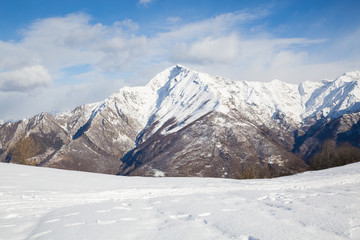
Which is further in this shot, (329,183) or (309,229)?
(329,183)

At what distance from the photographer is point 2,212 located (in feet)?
35.5

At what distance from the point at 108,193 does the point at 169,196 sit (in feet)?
13.0

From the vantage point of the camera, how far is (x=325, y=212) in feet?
32.3

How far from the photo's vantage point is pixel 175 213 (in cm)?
1036

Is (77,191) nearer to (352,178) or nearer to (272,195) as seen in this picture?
(272,195)

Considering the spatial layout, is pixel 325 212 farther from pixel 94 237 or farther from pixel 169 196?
pixel 94 237

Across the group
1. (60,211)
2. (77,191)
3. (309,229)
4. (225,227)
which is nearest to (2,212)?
(60,211)

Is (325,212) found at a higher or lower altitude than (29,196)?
lower

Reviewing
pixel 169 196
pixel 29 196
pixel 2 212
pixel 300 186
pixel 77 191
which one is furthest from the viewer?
pixel 300 186

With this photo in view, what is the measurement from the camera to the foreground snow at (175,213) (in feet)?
26.1

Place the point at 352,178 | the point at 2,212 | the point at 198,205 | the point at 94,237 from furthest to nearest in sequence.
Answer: the point at 352,178 → the point at 198,205 → the point at 2,212 → the point at 94,237

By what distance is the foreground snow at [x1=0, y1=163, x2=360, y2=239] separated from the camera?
26.1 ft

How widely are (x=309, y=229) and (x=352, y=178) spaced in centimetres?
1433

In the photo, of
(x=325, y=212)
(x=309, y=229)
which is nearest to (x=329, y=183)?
(x=325, y=212)
